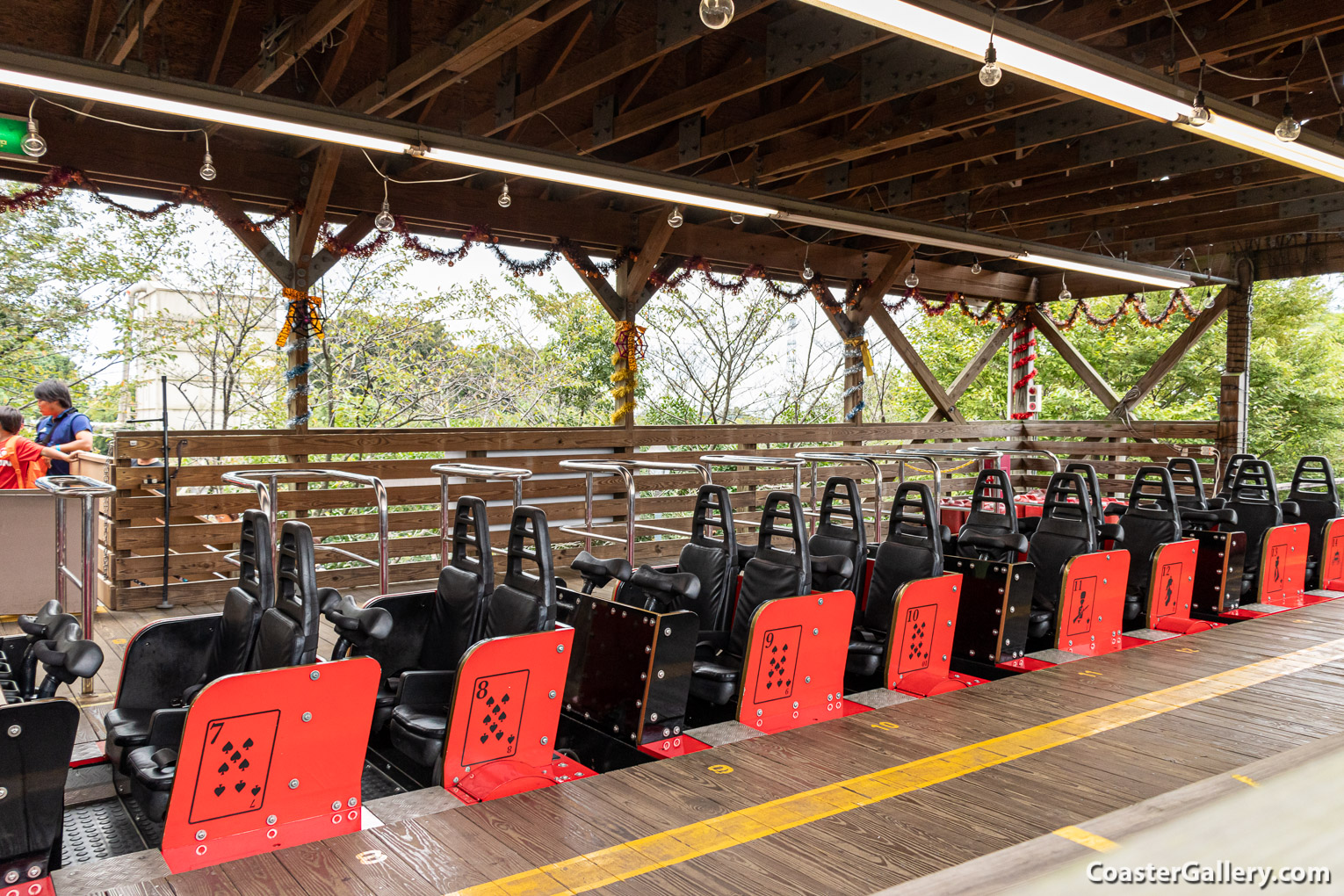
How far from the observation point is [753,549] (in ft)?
16.6

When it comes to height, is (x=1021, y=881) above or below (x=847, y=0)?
below

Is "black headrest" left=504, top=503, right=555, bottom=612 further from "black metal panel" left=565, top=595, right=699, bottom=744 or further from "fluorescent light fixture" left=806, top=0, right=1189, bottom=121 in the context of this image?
"fluorescent light fixture" left=806, top=0, right=1189, bottom=121

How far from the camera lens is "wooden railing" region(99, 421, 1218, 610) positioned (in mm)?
6348

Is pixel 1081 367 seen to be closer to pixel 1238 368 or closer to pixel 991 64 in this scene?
pixel 1238 368

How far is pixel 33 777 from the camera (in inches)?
95.3

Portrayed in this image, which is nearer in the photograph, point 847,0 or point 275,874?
point 275,874

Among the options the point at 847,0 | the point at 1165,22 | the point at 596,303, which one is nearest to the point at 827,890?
the point at 847,0

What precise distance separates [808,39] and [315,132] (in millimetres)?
2706

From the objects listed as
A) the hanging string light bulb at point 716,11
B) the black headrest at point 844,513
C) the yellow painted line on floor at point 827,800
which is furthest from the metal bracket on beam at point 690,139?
the yellow painted line on floor at point 827,800

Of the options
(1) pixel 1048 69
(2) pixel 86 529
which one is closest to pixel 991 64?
(1) pixel 1048 69

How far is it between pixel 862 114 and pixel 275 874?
696 centimetres

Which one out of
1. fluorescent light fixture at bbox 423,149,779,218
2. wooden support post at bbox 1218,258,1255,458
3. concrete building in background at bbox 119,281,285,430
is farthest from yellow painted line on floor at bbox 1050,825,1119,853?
wooden support post at bbox 1218,258,1255,458

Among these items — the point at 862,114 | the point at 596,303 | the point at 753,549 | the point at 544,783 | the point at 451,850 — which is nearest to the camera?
the point at 451,850

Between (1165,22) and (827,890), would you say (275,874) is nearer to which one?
(827,890)
